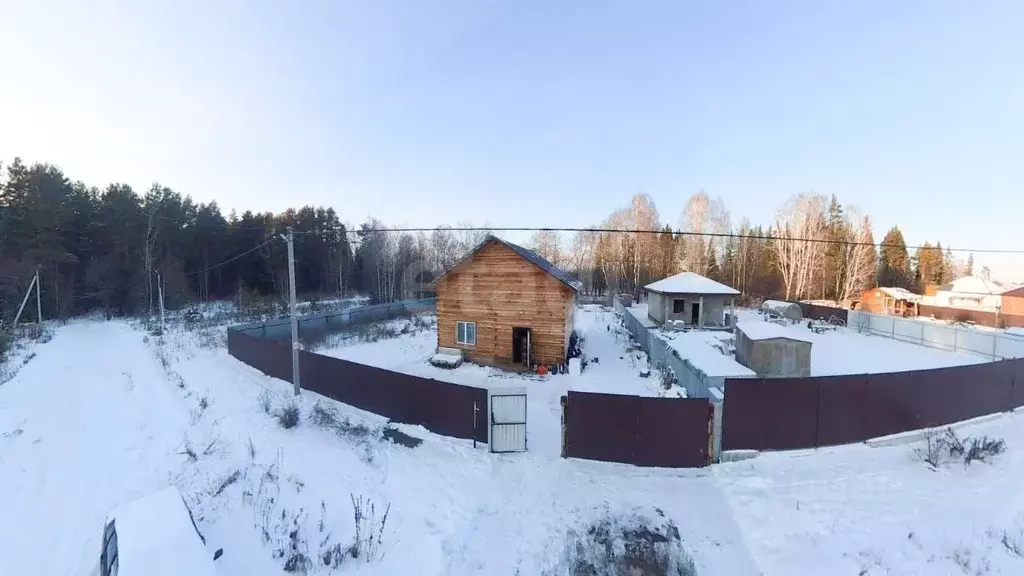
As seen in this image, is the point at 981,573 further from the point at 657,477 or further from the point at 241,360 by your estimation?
the point at 241,360

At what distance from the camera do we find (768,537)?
20.0 feet

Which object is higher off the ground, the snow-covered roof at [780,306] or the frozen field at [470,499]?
the snow-covered roof at [780,306]

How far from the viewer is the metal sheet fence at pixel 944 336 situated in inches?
713

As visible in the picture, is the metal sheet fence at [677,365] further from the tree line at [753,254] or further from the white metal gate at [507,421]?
the tree line at [753,254]

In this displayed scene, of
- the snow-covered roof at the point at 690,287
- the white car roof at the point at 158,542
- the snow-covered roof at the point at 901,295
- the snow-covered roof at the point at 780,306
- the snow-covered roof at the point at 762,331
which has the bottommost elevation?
the snow-covered roof at the point at 780,306

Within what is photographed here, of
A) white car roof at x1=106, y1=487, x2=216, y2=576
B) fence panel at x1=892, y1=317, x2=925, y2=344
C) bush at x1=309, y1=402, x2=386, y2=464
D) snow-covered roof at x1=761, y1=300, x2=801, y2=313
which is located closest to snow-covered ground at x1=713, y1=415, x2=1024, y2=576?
white car roof at x1=106, y1=487, x2=216, y2=576

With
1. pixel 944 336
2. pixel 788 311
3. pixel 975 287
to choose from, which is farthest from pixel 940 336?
pixel 975 287

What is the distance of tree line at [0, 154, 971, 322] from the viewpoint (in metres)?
31.4

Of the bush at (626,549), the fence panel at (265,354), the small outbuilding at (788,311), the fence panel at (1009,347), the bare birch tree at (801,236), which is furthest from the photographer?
the bare birch tree at (801,236)

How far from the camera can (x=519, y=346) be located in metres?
18.5

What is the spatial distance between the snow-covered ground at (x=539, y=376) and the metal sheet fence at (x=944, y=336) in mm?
16386

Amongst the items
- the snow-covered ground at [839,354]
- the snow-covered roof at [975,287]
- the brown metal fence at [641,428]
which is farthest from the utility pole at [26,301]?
the snow-covered roof at [975,287]

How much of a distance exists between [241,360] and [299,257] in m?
38.2

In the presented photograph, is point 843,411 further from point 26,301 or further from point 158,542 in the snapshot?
point 26,301
